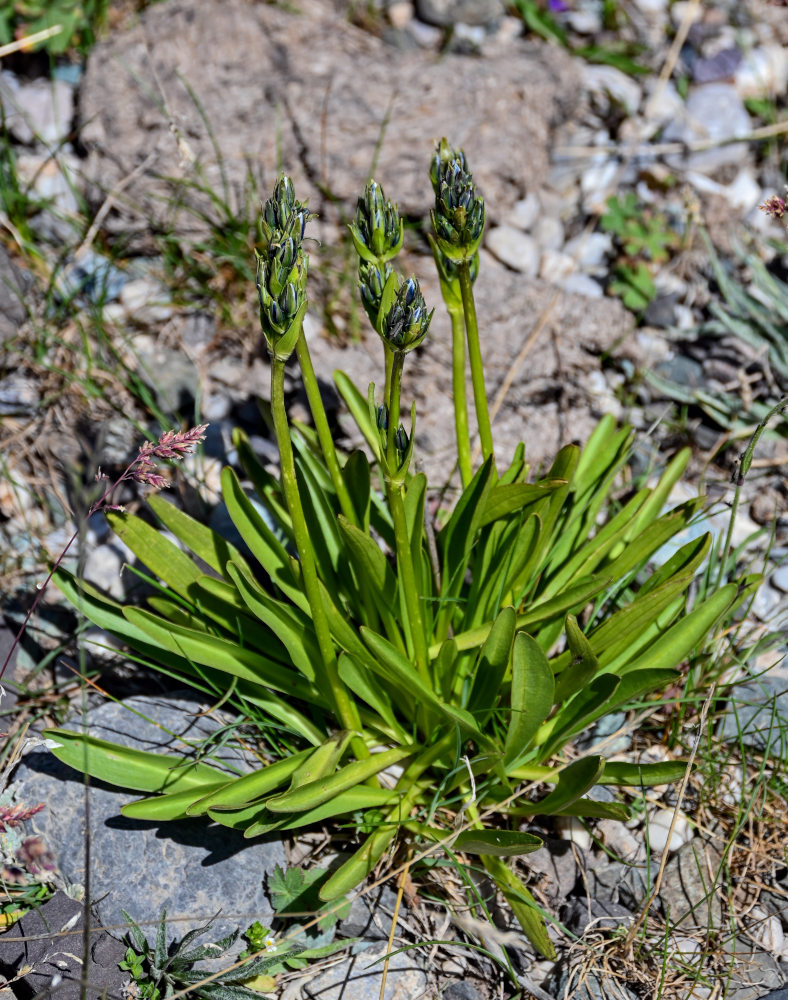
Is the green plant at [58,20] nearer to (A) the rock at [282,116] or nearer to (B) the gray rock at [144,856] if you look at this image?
(A) the rock at [282,116]

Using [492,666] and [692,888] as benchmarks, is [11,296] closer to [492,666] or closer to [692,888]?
[492,666]

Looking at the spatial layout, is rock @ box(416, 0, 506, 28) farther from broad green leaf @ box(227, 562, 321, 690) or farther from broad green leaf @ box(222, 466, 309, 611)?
broad green leaf @ box(227, 562, 321, 690)

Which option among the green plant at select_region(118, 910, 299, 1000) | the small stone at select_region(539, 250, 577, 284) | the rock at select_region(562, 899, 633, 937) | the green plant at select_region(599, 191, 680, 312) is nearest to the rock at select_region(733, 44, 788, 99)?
the green plant at select_region(599, 191, 680, 312)

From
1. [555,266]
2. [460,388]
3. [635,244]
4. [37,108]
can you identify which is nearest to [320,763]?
[460,388]

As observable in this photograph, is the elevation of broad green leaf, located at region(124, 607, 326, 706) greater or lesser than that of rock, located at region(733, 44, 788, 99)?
lesser

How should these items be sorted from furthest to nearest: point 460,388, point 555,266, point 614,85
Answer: point 614,85, point 555,266, point 460,388

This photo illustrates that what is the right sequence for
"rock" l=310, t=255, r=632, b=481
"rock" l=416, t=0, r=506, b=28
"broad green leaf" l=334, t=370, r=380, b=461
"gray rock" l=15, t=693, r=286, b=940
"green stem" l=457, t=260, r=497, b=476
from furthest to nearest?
1. "rock" l=416, t=0, r=506, b=28
2. "rock" l=310, t=255, r=632, b=481
3. "broad green leaf" l=334, t=370, r=380, b=461
4. "gray rock" l=15, t=693, r=286, b=940
5. "green stem" l=457, t=260, r=497, b=476

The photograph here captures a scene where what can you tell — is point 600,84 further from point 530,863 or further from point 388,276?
point 530,863
